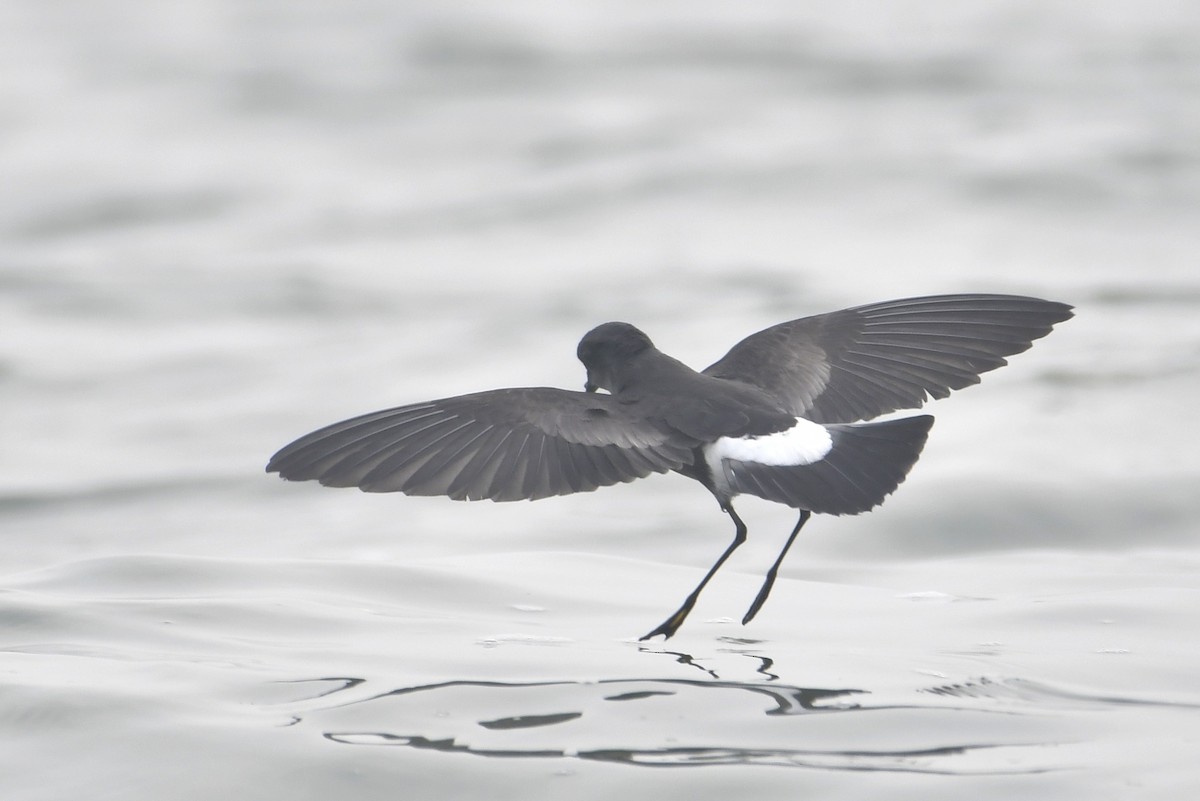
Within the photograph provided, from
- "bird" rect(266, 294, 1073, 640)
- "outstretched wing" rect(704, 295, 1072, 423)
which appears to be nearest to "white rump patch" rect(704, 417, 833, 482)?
"bird" rect(266, 294, 1073, 640)

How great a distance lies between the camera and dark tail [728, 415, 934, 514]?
407 cm

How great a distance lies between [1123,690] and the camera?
407 centimetres

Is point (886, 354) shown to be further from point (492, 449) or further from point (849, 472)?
point (492, 449)

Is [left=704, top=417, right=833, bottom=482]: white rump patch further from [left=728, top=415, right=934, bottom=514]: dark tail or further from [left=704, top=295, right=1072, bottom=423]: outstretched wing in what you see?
[left=704, top=295, right=1072, bottom=423]: outstretched wing

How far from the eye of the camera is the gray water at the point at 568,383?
3727 mm

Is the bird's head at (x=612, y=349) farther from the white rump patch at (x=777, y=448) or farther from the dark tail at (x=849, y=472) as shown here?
the dark tail at (x=849, y=472)

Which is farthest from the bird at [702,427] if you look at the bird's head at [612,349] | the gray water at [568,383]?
the gray water at [568,383]

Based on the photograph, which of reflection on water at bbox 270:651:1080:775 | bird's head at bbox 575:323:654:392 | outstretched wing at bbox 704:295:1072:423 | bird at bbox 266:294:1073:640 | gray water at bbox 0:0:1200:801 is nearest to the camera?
reflection on water at bbox 270:651:1080:775

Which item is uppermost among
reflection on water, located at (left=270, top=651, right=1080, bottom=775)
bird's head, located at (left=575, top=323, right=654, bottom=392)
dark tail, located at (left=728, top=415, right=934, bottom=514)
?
bird's head, located at (left=575, top=323, right=654, bottom=392)

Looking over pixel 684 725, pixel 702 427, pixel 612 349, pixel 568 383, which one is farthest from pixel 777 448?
pixel 568 383

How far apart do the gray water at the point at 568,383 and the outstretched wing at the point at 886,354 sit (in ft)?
2.30

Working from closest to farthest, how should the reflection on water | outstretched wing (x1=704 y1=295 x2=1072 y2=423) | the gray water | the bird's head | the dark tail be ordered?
the reflection on water, the gray water, the dark tail, the bird's head, outstretched wing (x1=704 y1=295 x2=1072 y2=423)

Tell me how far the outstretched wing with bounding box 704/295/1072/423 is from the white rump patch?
0.43 meters

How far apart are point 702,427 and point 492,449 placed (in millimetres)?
567
